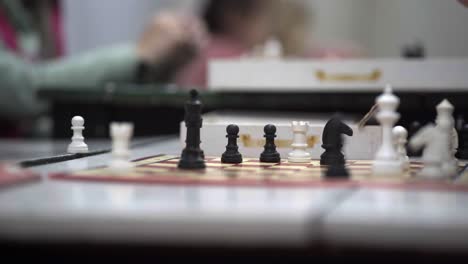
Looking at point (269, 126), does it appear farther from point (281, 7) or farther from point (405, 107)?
point (281, 7)

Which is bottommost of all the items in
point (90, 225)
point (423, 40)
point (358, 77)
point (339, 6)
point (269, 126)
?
point (90, 225)

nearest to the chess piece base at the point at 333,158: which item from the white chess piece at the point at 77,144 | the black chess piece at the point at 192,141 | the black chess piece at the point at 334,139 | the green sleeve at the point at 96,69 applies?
the black chess piece at the point at 334,139

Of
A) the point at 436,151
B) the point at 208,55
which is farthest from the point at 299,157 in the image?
the point at 208,55

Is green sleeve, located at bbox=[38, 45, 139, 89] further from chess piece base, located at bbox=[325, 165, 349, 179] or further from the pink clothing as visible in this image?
chess piece base, located at bbox=[325, 165, 349, 179]

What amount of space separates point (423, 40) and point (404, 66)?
256 centimetres

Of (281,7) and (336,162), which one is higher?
(281,7)

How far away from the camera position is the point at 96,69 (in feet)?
12.2

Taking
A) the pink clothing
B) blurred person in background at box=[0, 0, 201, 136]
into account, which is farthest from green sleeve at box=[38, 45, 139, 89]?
the pink clothing

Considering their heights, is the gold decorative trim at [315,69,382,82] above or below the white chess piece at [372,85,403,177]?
above

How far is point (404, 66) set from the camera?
221cm

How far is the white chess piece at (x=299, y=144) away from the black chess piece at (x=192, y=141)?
0.23m

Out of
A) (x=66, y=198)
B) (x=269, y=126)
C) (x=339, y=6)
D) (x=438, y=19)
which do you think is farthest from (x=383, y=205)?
(x=339, y=6)

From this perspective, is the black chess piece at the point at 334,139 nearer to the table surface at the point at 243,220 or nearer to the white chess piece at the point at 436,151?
the white chess piece at the point at 436,151

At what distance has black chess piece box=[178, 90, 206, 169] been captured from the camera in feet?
4.29
